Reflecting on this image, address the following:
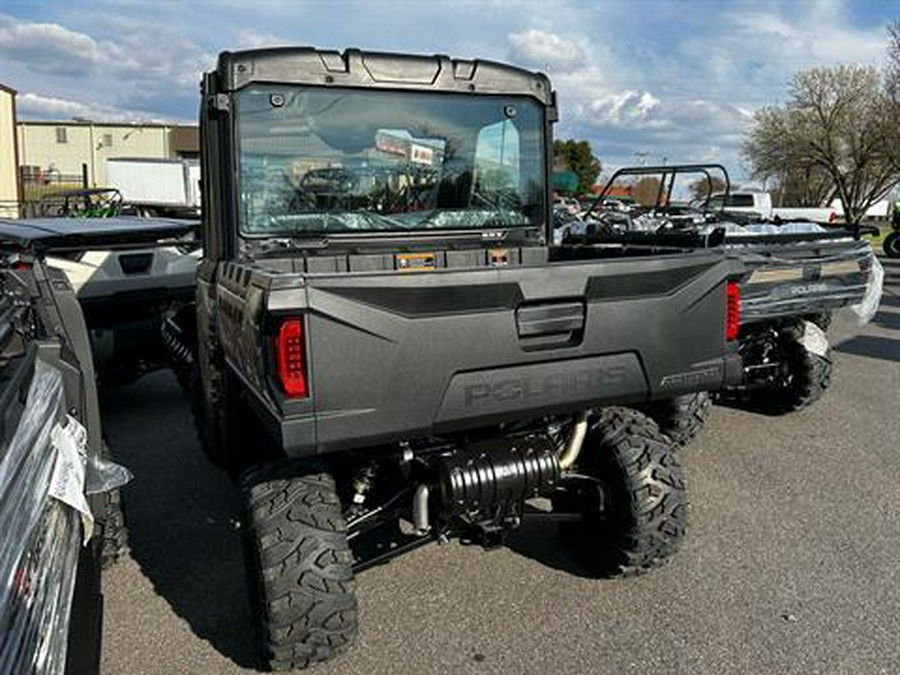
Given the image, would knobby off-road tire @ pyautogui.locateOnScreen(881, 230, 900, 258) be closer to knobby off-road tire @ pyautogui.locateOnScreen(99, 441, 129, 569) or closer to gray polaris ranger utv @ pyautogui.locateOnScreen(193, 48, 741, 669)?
gray polaris ranger utv @ pyautogui.locateOnScreen(193, 48, 741, 669)

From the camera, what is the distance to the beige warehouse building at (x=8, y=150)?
35125mm

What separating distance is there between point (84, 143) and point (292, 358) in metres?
71.9

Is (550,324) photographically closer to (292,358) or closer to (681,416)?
(292,358)

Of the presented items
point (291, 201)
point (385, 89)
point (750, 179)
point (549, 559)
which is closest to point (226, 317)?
point (291, 201)

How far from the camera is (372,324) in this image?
2482mm

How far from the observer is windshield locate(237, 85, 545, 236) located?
10.8 feet

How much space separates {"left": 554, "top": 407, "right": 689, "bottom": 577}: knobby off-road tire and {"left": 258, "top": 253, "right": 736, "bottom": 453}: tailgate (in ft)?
1.28

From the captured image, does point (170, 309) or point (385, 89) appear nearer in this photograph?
point (385, 89)

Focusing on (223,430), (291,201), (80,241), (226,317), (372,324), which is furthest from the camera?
(80,241)

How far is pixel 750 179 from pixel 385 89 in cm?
4143

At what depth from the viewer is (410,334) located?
8.40 feet

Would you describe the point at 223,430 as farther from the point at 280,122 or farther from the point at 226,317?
the point at 280,122

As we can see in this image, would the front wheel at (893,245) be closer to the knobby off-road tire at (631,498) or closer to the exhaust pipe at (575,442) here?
the knobby off-road tire at (631,498)

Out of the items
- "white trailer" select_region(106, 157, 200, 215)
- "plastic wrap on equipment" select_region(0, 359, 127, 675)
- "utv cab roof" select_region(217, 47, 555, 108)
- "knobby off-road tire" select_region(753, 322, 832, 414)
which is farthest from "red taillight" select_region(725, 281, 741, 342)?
"white trailer" select_region(106, 157, 200, 215)
